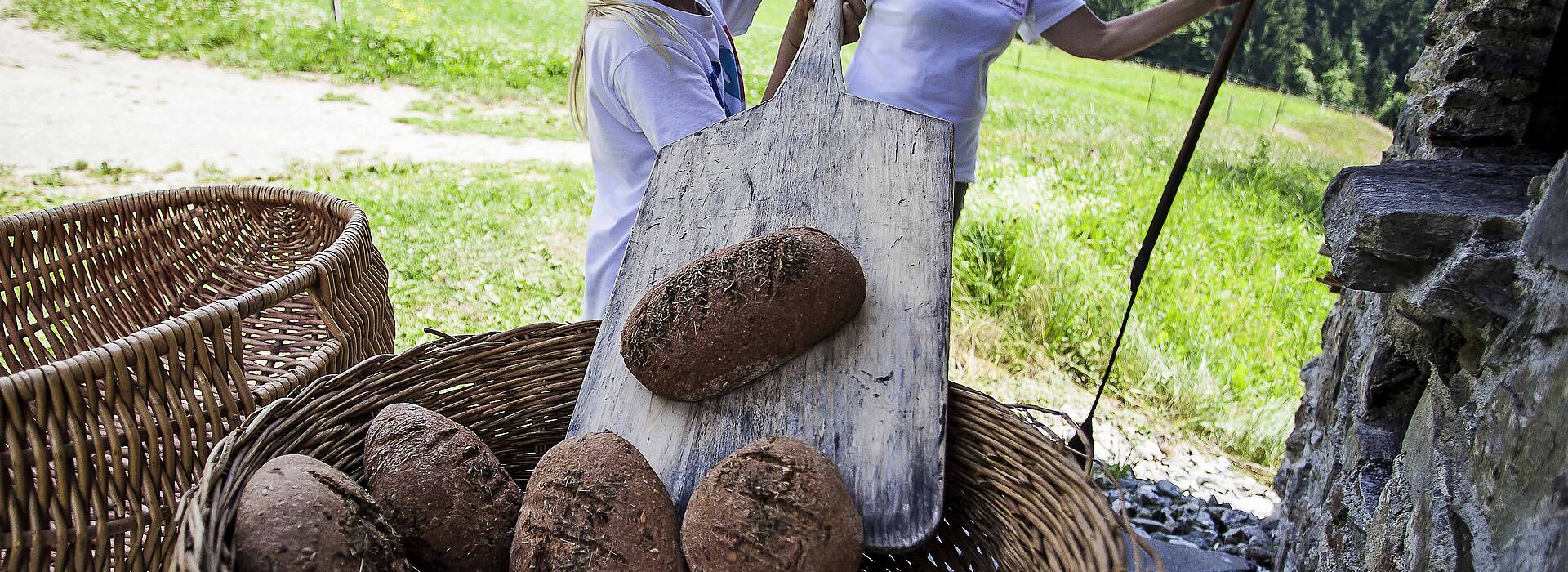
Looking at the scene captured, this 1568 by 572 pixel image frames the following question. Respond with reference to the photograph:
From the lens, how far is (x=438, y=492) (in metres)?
1.34

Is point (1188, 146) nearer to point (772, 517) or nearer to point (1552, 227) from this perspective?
point (1552, 227)

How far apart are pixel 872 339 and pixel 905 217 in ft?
0.96

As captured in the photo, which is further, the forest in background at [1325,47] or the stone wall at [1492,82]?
the forest in background at [1325,47]

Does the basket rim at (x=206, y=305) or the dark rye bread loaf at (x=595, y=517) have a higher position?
the basket rim at (x=206, y=305)

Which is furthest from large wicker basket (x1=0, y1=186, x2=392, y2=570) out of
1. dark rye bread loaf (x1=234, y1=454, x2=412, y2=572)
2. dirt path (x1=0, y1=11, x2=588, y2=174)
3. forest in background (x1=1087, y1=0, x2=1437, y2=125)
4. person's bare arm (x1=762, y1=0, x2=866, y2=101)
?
forest in background (x1=1087, y1=0, x2=1437, y2=125)

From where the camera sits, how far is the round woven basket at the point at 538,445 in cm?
120

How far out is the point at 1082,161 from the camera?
6.02 metres

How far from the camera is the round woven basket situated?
1.20 meters

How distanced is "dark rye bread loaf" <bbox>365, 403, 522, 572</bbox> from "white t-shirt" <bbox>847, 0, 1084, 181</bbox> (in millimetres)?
1490

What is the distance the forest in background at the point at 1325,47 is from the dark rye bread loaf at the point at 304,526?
5326 mm

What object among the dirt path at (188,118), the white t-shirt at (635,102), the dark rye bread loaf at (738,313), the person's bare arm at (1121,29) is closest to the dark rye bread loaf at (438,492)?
the dark rye bread loaf at (738,313)

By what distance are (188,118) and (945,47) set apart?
587 centimetres

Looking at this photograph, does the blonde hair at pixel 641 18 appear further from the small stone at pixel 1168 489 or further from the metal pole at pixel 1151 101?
the metal pole at pixel 1151 101

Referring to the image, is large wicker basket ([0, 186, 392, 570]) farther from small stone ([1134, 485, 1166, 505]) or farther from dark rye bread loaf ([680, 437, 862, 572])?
small stone ([1134, 485, 1166, 505])
